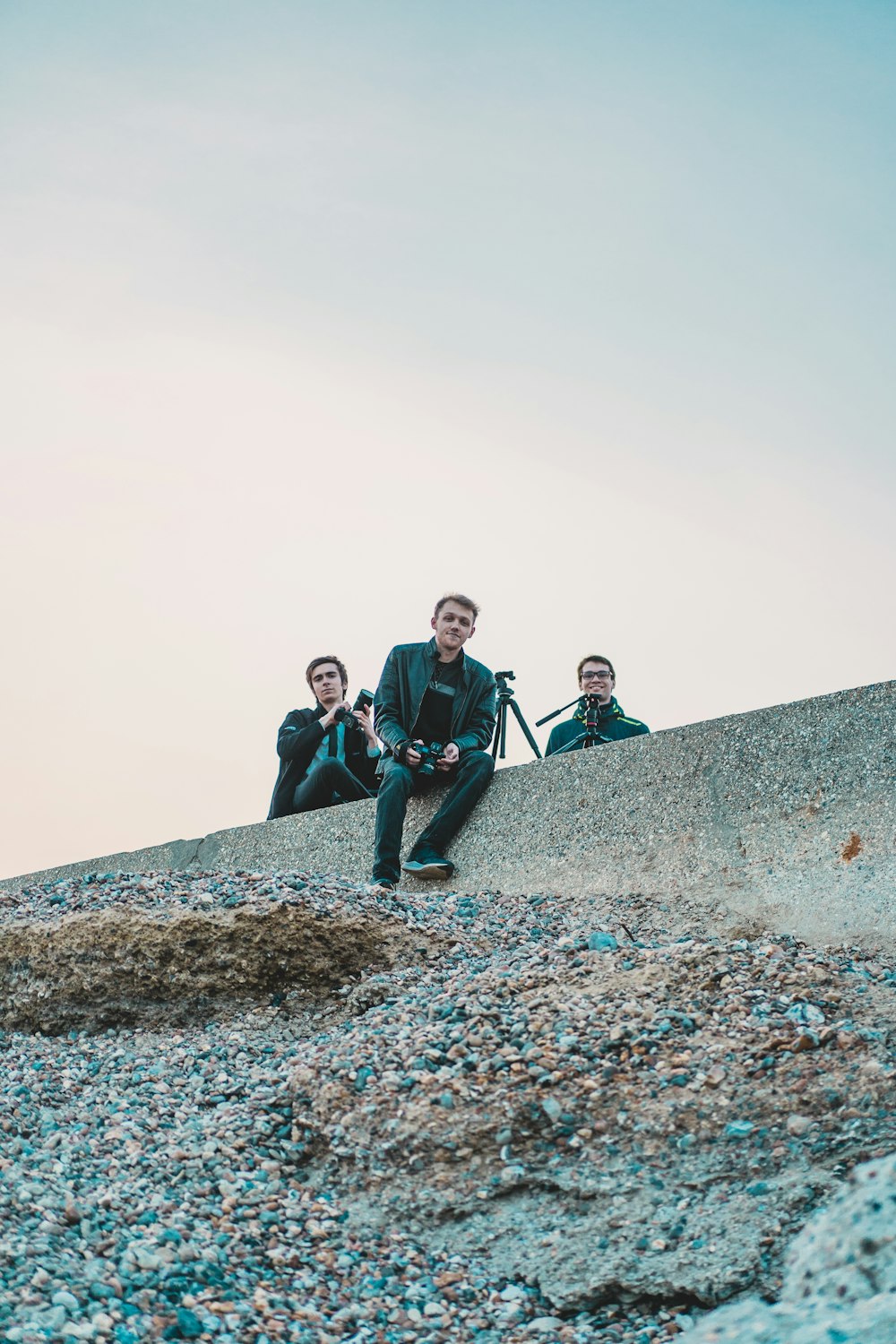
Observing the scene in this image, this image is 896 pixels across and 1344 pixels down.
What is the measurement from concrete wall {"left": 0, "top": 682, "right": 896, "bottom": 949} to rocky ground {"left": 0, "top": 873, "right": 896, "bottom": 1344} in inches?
20.7

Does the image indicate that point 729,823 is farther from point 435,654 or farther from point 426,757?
point 435,654

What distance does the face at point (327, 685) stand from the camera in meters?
7.38

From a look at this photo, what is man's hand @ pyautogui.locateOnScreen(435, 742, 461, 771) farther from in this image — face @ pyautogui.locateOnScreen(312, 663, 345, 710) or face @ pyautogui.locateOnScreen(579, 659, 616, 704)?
face @ pyautogui.locateOnScreen(312, 663, 345, 710)

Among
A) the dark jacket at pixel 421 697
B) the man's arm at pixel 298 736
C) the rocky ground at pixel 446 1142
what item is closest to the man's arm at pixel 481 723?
the dark jacket at pixel 421 697

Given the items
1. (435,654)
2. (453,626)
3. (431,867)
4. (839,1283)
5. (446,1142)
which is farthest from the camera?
(435,654)

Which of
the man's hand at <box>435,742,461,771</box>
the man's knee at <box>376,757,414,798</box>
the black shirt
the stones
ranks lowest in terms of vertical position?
the stones

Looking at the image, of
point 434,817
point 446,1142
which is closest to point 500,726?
point 434,817

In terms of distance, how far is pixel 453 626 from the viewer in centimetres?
648

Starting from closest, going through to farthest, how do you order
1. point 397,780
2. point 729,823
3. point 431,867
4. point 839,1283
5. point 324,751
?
point 839,1283 < point 729,823 < point 431,867 < point 397,780 < point 324,751

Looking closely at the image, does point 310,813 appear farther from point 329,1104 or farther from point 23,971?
point 329,1104

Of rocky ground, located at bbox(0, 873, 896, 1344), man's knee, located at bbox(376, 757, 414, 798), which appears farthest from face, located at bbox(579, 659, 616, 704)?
rocky ground, located at bbox(0, 873, 896, 1344)

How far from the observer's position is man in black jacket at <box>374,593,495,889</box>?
6281 mm

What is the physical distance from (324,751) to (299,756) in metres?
0.16

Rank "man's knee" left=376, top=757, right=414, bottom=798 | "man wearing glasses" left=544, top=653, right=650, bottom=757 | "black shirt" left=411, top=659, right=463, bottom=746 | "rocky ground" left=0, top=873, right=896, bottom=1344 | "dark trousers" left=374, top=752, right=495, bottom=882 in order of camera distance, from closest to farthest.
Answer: "rocky ground" left=0, top=873, right=896, bottom=1344 < "dark trousers" left=374, top=752, right=495, bottom=882 < "man's knee" left=376, top=757, right=414, bottom=798 < "black shirt" left=411, top=659, right=463, bottom=746 < "man wearing glasses" left=544, top=653, right=650, bottom=757
